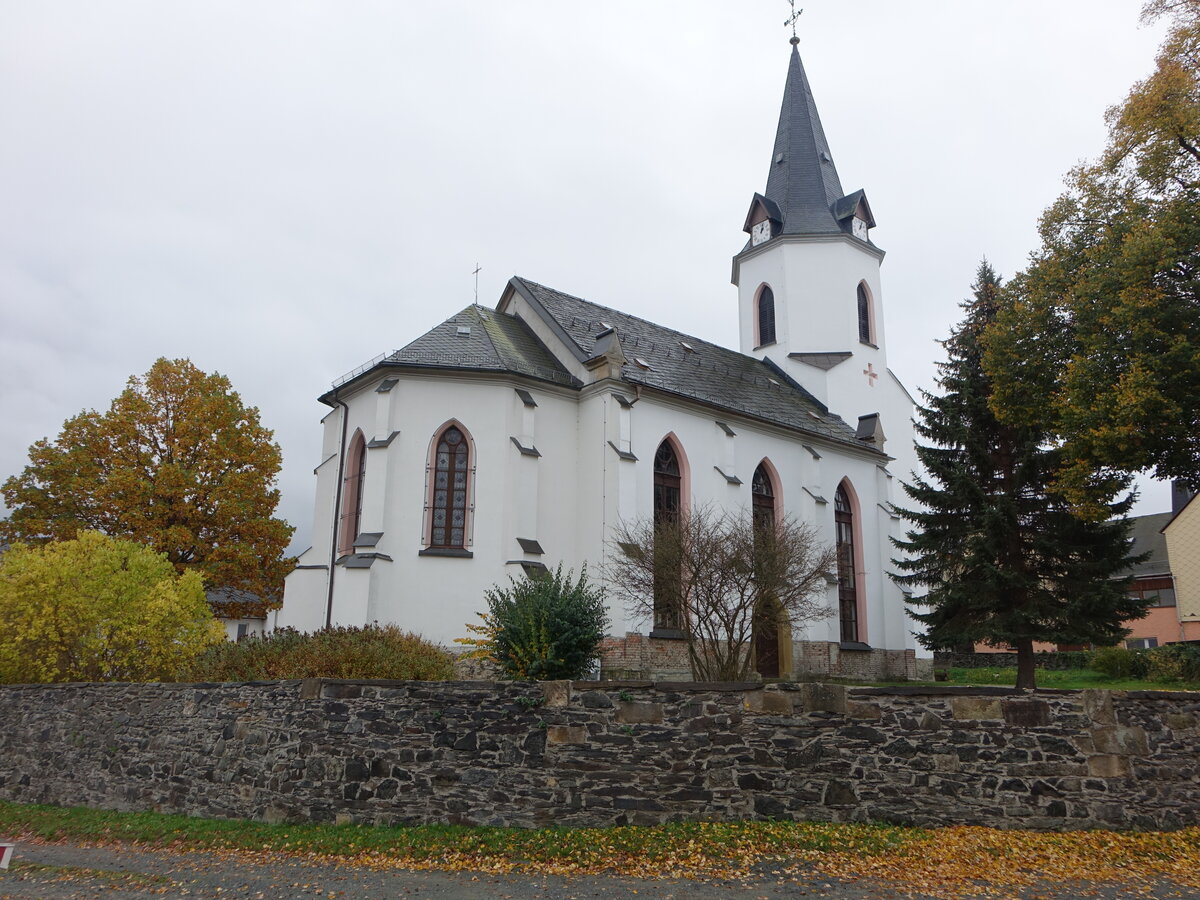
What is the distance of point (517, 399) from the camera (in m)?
20.6

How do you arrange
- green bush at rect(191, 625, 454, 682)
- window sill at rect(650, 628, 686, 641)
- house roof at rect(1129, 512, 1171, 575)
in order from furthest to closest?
house roof at rect(1129, 512, 1171, 575) < window sill at rect(650, 628, 686, 641) < green bush at rect(191, 625, 454, 682)

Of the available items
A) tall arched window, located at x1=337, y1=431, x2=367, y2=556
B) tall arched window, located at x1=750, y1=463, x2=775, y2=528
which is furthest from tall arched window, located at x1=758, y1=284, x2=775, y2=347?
tall arched window, located at x1=337, y1=431, x2=367, y2=556

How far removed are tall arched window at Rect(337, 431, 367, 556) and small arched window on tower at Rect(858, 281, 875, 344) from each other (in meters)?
18.8

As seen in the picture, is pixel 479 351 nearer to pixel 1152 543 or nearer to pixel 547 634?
pixel 547 634

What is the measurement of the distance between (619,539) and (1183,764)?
12.9 metres

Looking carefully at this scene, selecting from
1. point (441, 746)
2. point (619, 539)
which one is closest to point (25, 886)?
point (441, 746)

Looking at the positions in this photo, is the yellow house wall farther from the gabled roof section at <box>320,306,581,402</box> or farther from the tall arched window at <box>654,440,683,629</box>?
the gabled roof section at <box>320,306,581,402</box>

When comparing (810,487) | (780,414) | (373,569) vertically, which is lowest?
(373,569)

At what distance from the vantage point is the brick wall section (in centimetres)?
795

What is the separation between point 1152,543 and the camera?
45.1 meters

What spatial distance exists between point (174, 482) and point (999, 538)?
22.3 metres

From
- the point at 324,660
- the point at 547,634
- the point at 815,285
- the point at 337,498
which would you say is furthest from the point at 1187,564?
the point at 324,660

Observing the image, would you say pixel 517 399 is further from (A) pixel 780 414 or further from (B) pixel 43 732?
(B) pixel 43 732

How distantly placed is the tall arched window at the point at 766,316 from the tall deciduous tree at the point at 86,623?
22.3 metres
